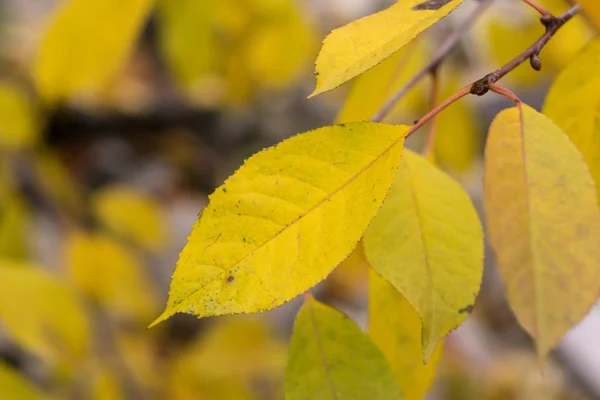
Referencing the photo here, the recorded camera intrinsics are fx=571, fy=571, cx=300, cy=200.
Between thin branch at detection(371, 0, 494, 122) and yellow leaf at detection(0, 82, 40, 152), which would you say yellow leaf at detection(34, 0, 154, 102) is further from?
yellow leaf at detection(0, 82, 40, 152)

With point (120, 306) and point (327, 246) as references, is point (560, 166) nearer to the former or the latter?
point (327, 246)

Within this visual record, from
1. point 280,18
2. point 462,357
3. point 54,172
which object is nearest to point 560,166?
point 280,18

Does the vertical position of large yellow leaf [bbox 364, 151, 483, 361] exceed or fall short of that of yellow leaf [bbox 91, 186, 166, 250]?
it exceeds it

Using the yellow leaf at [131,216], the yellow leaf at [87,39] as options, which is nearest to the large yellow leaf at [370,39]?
the yellow leaf at [87,39]

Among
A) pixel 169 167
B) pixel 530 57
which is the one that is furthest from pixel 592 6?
pixel 169 167

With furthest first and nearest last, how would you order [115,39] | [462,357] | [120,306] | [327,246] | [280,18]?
[462,357] → [120,306] → [280,18] → [115,39] → [327,246]

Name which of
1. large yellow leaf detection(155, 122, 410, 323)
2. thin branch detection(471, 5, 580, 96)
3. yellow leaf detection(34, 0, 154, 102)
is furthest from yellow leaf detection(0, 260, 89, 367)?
thin branch detection(471, 5, 580, 96)
